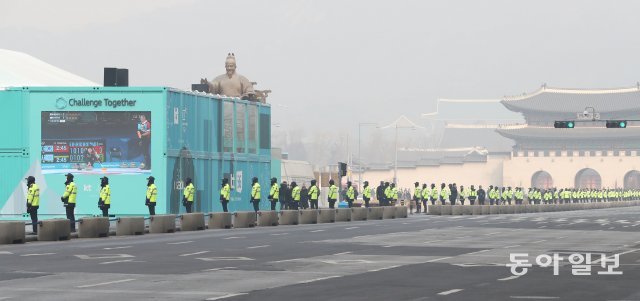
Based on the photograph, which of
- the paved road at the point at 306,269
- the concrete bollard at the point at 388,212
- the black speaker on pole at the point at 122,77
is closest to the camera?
the paved road at the point at 306,269

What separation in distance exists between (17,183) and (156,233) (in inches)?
290

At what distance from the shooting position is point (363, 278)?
21.6 meters

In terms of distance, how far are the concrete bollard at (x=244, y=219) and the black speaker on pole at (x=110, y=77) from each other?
8241mm

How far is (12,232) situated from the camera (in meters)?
34.5

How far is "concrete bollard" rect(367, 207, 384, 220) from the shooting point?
208 ft

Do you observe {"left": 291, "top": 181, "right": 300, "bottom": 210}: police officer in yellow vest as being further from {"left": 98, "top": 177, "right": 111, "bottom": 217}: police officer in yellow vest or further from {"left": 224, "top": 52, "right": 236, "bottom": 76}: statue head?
{"left": 98, "top": 177, "right": 111, "bottom": 217}: police officer in yellow vest

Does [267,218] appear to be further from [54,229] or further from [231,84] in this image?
[231,84]

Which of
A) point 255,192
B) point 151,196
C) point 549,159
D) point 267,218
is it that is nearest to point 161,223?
point 151,196

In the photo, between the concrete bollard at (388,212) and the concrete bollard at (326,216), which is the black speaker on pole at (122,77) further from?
the concrete bollard at (388,212)

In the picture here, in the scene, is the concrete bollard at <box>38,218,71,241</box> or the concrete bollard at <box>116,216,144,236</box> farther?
the concrete bollard at <box>116,216,144,236</box>

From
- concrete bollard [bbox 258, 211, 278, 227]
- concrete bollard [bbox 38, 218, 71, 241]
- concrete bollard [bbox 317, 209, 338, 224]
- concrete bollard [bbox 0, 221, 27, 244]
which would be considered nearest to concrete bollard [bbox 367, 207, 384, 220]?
concrete bollard [bbox 317, 209, 338, 224]

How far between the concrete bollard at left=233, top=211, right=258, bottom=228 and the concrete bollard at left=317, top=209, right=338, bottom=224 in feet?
22.3

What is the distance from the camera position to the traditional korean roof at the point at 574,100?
608 feet

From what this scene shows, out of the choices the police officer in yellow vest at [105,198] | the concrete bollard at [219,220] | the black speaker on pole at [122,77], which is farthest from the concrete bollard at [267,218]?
the police officer in yellow vest at [105,198]
